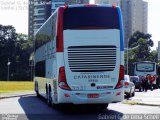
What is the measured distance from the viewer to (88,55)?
1797cm

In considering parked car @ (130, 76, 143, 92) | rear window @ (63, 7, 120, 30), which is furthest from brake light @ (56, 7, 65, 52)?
parked car @ (130, 76, 143, 92)

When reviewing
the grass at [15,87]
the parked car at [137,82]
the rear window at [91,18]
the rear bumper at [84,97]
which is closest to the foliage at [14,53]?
the grass at [15,87]

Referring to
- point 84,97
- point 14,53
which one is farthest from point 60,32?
point 14,53

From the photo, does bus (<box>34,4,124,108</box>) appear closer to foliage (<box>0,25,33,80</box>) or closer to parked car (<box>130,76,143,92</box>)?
parked car (<box>130,76,143,92</box>)

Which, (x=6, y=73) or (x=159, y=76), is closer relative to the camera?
(x=159, y=76)

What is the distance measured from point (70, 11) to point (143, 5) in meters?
132

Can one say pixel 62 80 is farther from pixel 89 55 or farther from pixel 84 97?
pixel 89 55

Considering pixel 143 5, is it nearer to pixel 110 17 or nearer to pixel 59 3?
pixel 59 3

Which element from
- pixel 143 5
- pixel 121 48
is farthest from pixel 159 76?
pixel 143 5

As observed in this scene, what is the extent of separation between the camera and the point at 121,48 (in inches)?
725

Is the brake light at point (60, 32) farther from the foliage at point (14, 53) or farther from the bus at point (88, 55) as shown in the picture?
the foliage at point (14, 53)

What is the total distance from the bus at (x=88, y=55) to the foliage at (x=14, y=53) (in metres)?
99.5

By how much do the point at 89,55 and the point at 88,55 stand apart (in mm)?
42

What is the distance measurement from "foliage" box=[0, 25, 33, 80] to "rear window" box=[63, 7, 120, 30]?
9939cm
